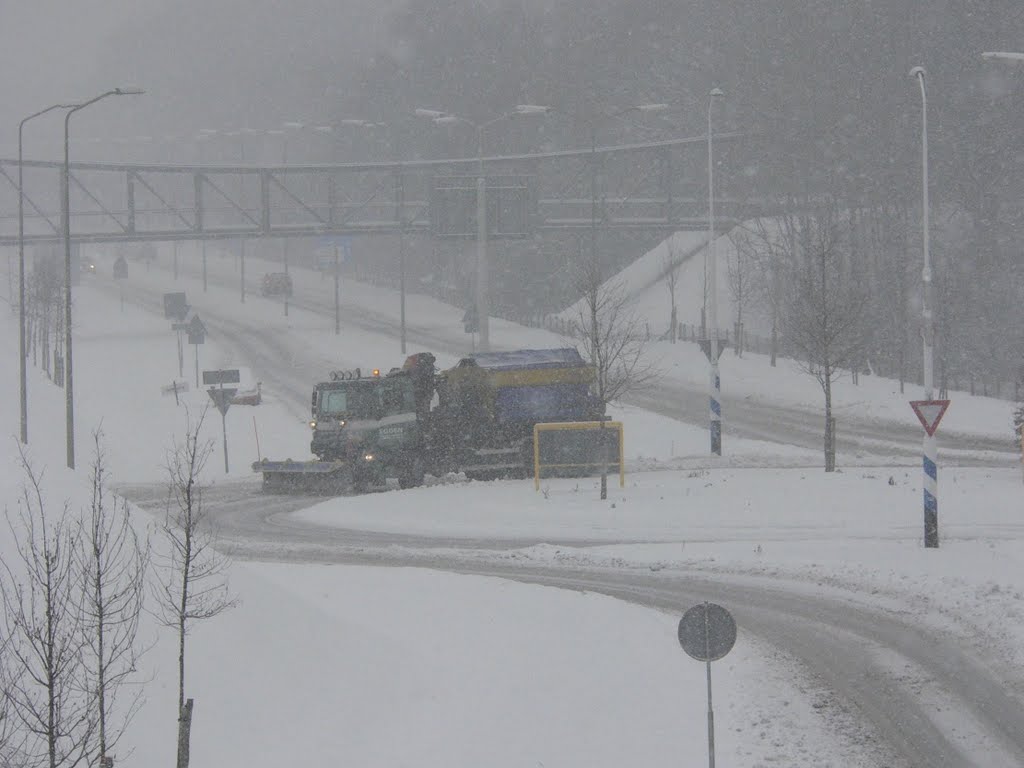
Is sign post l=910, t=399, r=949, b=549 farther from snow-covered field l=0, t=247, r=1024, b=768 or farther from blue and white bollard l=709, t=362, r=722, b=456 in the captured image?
blue and white bollard l=709, t=362, r=722, b=456

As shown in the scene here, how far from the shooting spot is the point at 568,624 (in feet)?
55.9

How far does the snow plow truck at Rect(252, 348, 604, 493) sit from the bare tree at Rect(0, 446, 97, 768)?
63.6 feet

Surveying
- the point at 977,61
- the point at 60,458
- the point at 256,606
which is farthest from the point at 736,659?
the point at 977,61

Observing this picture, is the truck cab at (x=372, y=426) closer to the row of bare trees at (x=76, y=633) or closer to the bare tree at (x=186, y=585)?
the bare tree at (x=186, y=585)

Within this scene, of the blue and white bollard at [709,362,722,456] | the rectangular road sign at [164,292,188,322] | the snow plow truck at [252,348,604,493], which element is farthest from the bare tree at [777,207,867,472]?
the rectangular road sign at [164,292,188,322]

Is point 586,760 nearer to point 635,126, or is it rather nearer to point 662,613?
point 662,613

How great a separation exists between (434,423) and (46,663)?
78.1 ft

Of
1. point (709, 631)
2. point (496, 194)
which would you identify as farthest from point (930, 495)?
point (496, 194)

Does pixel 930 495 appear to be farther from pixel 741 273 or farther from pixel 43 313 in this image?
pixel 43 313

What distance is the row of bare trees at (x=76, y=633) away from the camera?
9.41 m

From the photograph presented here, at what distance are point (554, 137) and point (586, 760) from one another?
3245 inches

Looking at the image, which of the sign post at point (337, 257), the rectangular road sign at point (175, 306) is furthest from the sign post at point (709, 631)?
the sign post at point (337, 257)

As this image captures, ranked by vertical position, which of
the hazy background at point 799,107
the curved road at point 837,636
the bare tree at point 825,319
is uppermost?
the hazy background at point 799,107

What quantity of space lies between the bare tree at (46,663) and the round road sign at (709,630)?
188 inches
